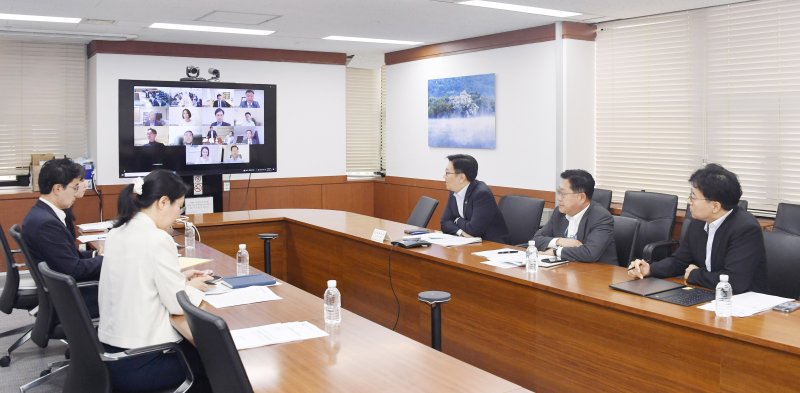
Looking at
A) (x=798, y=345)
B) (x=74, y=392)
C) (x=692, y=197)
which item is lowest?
(x=74, y=392)

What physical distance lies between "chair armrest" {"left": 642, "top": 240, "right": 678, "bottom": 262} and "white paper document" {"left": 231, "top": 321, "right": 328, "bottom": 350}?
301 centimetres

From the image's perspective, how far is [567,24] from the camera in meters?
6.50

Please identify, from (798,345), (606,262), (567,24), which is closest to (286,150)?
(567,24)

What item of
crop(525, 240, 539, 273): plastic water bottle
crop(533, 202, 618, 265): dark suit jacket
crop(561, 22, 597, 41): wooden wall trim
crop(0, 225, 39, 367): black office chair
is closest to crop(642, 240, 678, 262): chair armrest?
crop(533, 202, 618, 265): dark suit jacket

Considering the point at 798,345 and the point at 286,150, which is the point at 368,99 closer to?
the point at 286,150

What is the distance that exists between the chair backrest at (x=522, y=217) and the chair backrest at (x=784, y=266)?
168cm

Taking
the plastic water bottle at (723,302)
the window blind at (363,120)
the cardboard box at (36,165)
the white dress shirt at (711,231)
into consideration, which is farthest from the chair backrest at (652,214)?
the cardboard box at (36,165)

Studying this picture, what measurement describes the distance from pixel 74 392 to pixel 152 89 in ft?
16.6

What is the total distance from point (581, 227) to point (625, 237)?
49 cm

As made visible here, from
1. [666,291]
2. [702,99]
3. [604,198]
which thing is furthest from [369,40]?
[666,291]

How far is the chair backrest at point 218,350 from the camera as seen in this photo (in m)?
1.81

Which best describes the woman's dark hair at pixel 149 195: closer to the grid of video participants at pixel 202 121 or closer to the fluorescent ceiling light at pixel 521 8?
the fluorescent ceiling light at pixel 521 8

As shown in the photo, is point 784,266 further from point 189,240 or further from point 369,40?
point 369,40

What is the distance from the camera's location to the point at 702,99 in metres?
5.91
